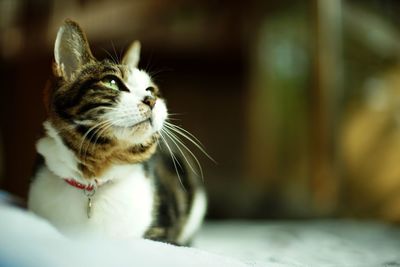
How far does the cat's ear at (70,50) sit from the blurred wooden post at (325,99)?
1.26 meters

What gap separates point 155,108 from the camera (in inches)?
30.8

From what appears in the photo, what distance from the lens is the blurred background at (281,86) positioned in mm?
1641

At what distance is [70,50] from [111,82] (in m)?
0.10

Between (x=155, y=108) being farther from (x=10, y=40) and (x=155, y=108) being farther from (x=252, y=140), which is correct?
(x=252, y=140)

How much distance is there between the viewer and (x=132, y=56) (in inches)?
36.4

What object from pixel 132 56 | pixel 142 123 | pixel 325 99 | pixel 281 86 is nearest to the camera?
pixel 142 123

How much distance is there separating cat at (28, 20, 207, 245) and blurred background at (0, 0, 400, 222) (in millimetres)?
529

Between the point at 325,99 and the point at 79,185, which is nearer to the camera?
the point at 79,185

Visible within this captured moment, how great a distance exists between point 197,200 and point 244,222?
1.69 feet

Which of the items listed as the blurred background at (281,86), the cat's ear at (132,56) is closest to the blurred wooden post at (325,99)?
the blurred background at (281,86)

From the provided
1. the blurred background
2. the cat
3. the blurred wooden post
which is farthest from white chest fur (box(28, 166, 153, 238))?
the blurred wooden post

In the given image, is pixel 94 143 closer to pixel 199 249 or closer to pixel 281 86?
pixel 199 249

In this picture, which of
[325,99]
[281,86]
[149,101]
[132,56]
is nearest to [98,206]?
[149,101]

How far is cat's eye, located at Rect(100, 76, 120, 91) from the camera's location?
0.79 m
